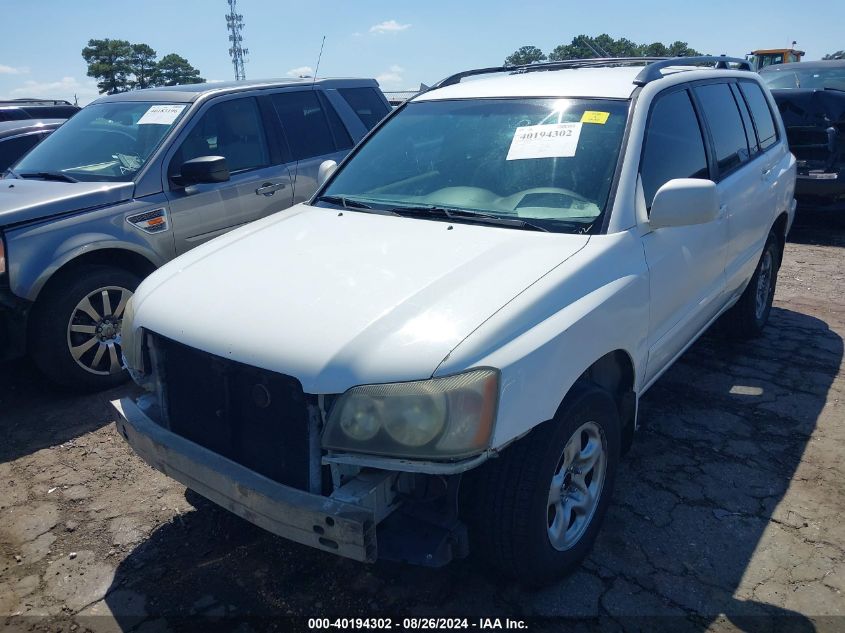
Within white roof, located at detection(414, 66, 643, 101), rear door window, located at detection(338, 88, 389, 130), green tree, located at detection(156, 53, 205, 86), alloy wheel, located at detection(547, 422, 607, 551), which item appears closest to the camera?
alloy wheel, located at detection(547, 422, 607, 551)

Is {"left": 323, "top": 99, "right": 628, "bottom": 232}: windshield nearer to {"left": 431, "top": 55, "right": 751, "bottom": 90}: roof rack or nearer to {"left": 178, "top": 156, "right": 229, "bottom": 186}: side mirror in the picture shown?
{"left": 431, "top": 55, "right": 751, "bottom": 90}: roof rack

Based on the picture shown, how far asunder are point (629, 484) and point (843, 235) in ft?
22.8

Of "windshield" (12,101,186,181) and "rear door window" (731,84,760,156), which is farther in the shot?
"windshield" (12,101,186,181)

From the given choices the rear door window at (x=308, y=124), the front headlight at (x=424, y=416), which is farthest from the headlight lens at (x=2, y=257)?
the front headlight at (x=424, y=416)

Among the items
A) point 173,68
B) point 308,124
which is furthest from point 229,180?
point 173,68

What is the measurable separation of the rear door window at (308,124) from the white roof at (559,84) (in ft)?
6.12

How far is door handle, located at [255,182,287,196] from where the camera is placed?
5172 mm

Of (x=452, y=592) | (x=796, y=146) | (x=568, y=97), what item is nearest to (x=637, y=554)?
(x=452, y=592)

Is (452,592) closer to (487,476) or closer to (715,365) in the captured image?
(487,476)

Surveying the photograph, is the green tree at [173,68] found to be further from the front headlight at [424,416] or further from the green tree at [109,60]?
the front headlight at [424,416]

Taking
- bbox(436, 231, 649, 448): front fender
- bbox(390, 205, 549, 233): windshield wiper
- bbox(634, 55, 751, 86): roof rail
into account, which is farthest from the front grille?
bbox(634, 55, 751, 86): roof rail

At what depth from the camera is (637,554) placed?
2832 millimetres

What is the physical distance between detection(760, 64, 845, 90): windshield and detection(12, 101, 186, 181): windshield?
805 cm

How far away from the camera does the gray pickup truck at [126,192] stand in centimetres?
417
